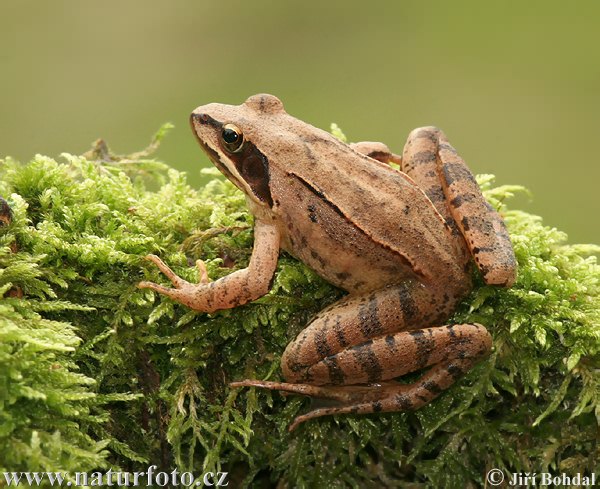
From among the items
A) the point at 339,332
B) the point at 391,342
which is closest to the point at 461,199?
the point at 391,342

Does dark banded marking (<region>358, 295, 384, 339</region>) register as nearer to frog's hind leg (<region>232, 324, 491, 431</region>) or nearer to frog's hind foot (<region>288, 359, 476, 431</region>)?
frog's hind leg (<region>232, 324, 491, 431</region>)

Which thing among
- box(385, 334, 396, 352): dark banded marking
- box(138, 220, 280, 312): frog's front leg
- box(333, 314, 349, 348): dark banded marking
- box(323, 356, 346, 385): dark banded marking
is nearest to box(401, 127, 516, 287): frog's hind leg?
box(385, 334, 396, 352): dark banded marking

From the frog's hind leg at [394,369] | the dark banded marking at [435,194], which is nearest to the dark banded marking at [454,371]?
the frog's hind leg at [394,369]

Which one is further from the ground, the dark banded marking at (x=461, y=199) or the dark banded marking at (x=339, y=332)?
the dark banded marking at (x=461, y=199)

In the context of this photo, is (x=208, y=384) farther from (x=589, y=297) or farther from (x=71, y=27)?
(x=71, y=27)

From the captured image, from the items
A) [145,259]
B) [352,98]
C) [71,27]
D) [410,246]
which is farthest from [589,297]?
[71,27]

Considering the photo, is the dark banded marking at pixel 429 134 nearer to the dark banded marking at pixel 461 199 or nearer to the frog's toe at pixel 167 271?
the dark banded marking at pixel 461 199
